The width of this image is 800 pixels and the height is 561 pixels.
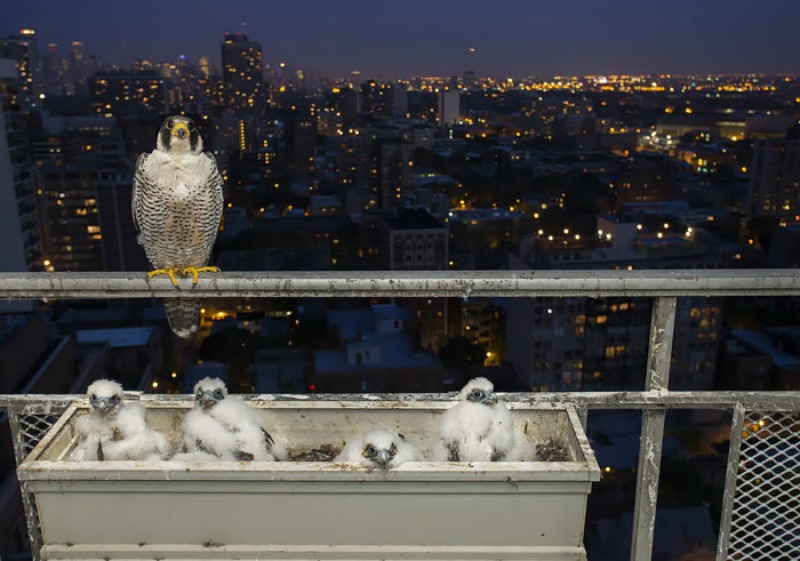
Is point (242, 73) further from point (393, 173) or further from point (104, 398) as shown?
point (104, 398)

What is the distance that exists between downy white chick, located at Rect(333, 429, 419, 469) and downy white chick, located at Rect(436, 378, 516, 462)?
0.08m

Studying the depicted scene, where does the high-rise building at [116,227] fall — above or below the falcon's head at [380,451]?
below

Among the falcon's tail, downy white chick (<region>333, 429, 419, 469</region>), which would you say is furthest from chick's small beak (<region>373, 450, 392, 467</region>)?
the falcon's tail

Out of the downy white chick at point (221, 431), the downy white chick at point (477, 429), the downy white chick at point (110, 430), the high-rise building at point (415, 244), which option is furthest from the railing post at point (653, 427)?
the high-rise building at point (415, 244)

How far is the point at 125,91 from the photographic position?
205ft

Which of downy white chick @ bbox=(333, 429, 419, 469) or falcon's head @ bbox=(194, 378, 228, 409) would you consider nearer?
downy white chick @ bbox=(333, 429, 419, 469)

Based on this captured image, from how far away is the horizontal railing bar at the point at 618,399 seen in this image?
1.31m

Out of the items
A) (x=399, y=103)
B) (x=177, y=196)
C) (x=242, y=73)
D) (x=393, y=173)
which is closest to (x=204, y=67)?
(x=242, y=73)

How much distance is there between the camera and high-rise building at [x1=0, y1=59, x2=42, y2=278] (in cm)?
2070

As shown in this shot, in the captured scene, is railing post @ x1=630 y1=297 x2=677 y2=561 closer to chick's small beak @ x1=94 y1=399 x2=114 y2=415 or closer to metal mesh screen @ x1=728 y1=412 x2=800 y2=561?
metal mesh screen @ x1=728 y1=412 x2=800 y2=561

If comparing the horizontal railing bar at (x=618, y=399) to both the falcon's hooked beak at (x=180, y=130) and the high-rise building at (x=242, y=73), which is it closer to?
the falcon's hooked beak at (x=180, y=130)

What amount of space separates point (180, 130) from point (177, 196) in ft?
0.92

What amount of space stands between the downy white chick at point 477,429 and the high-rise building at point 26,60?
5040cm

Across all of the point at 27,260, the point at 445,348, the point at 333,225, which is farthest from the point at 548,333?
the point at 27,260
